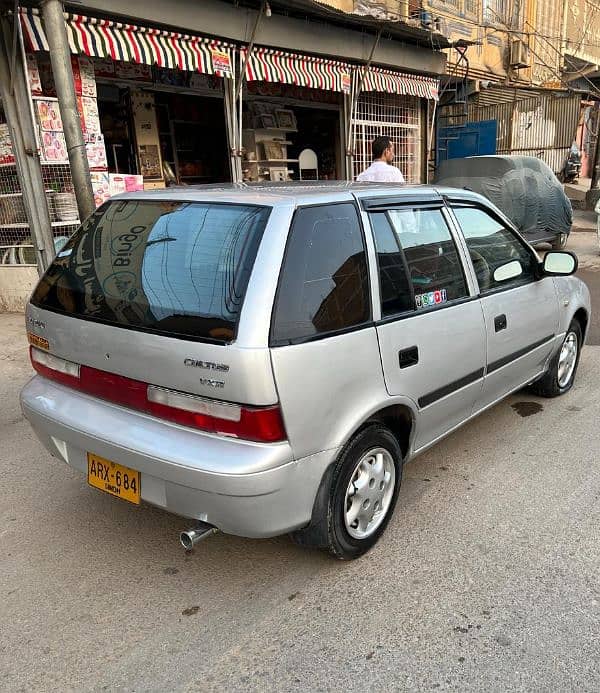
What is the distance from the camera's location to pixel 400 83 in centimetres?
1136

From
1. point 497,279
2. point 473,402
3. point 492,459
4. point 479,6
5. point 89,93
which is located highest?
point 479,6

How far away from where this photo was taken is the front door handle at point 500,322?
3420 millimetres

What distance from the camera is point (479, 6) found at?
51.9 feet

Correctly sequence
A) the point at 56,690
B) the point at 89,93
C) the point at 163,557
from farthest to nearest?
the point at 89,93
the point at 163,557
the point at 56,690

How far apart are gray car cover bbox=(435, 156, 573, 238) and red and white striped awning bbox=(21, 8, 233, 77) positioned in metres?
4.71

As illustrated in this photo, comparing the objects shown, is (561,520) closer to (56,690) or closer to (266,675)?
(266,675)

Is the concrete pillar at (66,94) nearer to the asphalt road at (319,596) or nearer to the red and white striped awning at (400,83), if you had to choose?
the asphalt road at (319,596)

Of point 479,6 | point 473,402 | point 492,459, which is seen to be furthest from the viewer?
point 479,6

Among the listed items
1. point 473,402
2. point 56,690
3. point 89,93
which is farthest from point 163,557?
point 89,93

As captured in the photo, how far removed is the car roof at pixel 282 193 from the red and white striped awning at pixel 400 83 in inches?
325

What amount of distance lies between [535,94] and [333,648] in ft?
55.7

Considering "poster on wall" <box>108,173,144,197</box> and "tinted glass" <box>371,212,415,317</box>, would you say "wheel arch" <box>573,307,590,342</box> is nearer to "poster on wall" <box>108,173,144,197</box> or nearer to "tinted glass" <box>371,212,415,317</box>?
"tinted glass" <box>371,212,415,317</box>

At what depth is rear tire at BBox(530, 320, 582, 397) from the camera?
175 inches

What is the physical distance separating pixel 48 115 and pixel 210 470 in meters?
5.81
